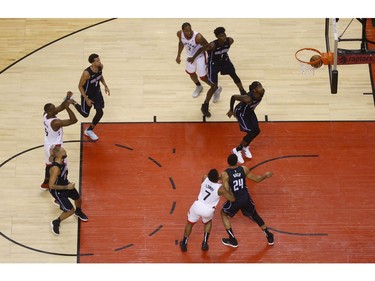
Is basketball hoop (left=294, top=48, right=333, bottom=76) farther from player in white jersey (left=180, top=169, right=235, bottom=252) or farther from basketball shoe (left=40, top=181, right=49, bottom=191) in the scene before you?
basketball shoe (left=40, top=181, right=49, bottom=191)

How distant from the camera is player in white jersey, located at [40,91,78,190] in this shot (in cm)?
1302

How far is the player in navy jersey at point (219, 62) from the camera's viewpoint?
1395cm

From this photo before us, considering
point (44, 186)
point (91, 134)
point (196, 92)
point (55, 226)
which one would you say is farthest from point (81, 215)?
point (196, 92)

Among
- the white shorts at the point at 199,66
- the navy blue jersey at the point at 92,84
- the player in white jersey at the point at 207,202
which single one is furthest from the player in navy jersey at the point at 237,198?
the navy blue jersey at the point at 92,84

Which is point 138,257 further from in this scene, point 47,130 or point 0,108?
point 0,108

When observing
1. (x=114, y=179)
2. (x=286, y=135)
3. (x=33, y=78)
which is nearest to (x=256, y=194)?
(x=286, y=135)

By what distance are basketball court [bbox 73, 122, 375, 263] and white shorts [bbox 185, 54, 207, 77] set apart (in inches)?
31.7

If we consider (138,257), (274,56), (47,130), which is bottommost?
(138,257)

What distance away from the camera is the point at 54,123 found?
13039 millimetres

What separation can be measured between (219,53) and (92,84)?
6.45 feet

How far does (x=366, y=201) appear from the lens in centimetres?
1362

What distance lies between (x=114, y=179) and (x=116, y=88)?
180cm

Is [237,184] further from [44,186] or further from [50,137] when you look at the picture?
[44,186]

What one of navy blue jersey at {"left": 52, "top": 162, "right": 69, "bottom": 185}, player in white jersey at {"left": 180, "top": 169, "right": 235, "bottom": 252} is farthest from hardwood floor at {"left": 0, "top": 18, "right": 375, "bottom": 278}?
player in white jersey at {"left": 180, "top": 169, "right": 235, "bottom": 252}
